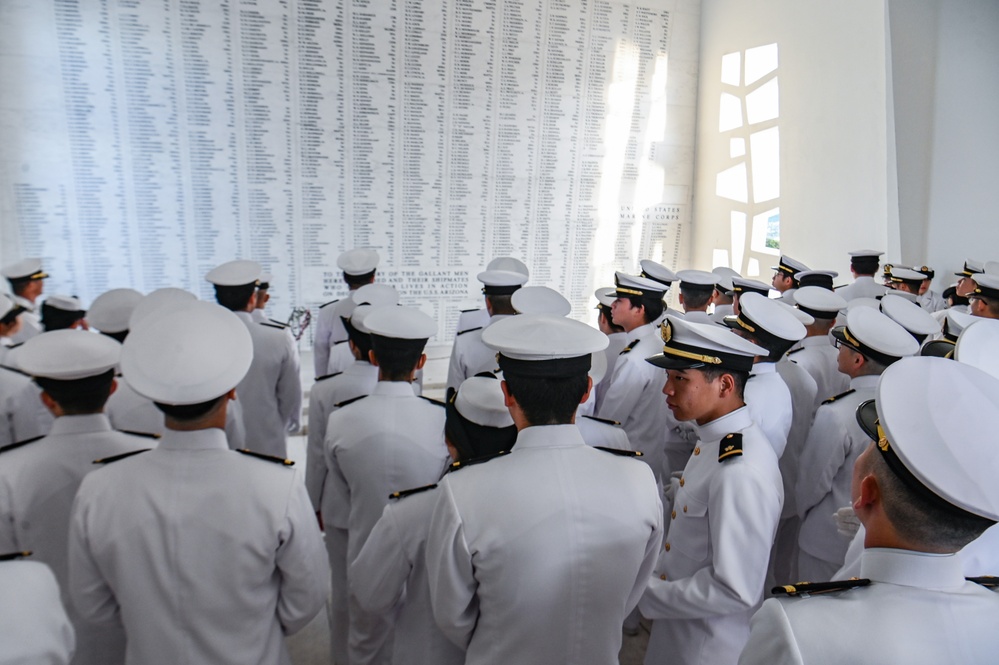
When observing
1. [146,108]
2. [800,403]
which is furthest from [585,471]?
[146,108]

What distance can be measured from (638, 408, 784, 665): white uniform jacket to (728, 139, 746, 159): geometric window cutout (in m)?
5.31

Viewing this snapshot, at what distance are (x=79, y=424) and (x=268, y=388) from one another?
1.69 m

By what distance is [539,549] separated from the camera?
1397 mm

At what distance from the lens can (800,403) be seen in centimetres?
309

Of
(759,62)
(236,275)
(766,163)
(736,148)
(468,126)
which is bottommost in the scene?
(236,275)

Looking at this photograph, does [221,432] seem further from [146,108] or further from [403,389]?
Answer: [146,108]

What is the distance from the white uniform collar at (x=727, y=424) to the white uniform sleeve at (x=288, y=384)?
8.15ft

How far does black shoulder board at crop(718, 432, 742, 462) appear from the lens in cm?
173

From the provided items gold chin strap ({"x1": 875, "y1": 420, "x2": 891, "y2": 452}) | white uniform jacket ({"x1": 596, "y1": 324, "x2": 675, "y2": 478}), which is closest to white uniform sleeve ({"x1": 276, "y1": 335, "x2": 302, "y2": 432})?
white uniform jacket ({"x1": 596, "y1": 324, "x2": 675, "y2": 478})

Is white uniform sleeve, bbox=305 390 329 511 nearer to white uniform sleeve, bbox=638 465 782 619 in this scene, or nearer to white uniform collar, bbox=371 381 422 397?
white uniform collar, bbox=371 381 422 397

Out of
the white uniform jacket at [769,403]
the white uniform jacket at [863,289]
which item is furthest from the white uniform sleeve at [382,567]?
the white uniform jacket at [863,289]

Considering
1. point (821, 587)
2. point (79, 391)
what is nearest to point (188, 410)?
point (79, 391)

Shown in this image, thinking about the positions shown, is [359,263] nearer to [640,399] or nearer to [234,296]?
[234,296]

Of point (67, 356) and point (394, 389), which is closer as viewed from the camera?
point (67, 356)
